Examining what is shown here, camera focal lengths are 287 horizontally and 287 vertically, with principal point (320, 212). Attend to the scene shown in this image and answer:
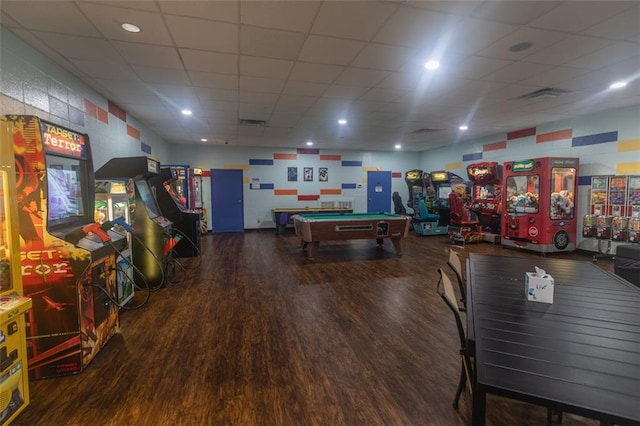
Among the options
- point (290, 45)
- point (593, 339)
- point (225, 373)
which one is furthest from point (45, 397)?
point (290, 45)

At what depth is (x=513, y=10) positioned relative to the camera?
7.46 feet

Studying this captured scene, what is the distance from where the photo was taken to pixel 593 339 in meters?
1.29

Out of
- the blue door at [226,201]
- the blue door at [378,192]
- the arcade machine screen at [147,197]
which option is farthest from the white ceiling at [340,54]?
the blue door at [378,192]

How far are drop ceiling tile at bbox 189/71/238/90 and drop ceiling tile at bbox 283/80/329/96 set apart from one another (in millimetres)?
707

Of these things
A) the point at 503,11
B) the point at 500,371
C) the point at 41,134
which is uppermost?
the point at 503,11

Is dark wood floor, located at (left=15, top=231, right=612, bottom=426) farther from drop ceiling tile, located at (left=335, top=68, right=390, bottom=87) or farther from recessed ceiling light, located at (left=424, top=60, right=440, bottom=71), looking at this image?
drop ceiling tile, located at (left=335, top=68, right=390, bottom=87)

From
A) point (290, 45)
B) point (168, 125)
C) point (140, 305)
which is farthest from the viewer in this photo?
point (168, 125)

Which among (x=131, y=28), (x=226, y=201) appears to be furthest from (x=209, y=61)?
(x=226, y=201)

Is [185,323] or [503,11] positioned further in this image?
[185,323]

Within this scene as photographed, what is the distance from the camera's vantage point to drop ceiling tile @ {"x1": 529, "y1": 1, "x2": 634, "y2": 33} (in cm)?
223

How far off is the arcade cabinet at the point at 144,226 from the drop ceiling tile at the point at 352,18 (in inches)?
113

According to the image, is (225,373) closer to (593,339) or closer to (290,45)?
(593,339)

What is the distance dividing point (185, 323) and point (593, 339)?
3136mm

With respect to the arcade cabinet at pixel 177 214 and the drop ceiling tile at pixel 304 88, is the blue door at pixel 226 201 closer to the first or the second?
the arcade cabinet at pixel 177 214
